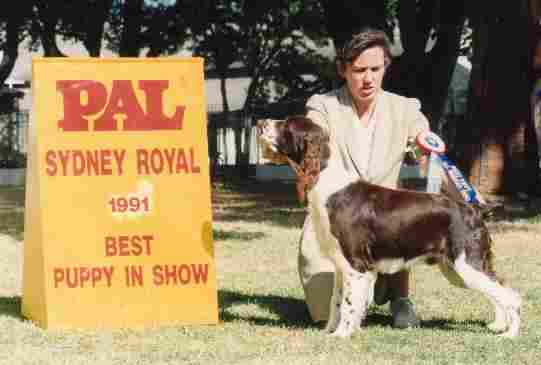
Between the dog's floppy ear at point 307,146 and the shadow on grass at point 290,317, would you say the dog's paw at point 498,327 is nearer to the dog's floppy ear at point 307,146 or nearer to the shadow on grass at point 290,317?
the shadow on grass at point 290,317

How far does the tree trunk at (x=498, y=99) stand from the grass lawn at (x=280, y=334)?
6347mm

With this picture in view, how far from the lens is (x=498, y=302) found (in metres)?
5.86

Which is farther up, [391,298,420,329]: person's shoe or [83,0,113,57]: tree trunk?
[83,0,113,57]: tree trunk

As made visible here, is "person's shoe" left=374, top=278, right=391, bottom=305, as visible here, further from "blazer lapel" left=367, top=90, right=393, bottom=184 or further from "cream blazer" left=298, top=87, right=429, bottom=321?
"blazer lapel" left=367, top=90, right=393, bottom=184

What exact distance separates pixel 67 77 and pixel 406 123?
215 cm

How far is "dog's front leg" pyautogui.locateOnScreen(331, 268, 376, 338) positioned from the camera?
578cm

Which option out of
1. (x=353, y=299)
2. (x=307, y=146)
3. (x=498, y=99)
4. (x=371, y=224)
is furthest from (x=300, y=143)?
(x=498, y=99)

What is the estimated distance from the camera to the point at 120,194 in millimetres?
6203

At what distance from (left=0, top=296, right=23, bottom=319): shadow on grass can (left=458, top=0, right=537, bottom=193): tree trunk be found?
1005cm

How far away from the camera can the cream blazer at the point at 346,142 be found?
20.4 feet

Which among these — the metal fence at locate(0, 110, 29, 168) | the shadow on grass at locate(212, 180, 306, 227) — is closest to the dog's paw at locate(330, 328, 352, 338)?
the shadow on grass at locate(212, 180, 306, 227)

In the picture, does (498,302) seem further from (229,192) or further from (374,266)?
(229,192)

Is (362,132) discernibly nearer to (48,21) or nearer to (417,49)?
(417,49)

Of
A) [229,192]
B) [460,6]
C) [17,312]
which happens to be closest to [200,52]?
[229,192]
